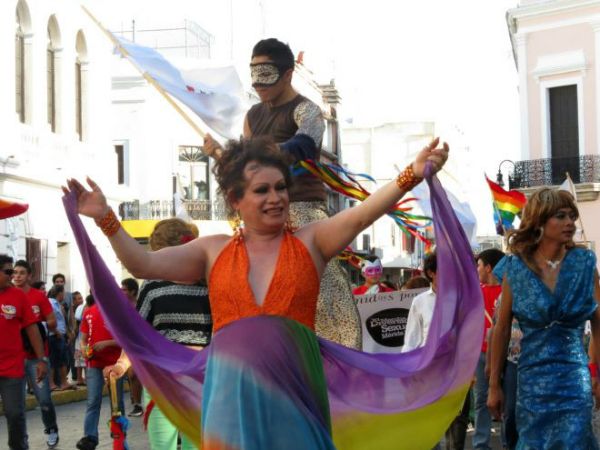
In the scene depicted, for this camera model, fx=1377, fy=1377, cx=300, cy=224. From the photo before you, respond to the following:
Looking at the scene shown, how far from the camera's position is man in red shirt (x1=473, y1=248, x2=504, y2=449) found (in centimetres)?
1127

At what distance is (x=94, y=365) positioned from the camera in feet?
42.9

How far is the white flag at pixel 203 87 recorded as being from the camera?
25.3 ft

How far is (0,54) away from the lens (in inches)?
1046

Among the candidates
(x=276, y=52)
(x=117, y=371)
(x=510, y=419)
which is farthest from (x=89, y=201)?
(x=510, y=419)

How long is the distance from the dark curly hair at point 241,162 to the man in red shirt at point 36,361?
23.2ft

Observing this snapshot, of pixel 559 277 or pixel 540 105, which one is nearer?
pixel 559 277

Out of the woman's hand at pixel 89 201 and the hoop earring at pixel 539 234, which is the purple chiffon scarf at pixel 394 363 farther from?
the hoop earring at pixel 539 234

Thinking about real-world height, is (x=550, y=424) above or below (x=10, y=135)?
below

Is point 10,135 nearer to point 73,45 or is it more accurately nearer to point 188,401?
point 73,45

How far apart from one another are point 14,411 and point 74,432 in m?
3.77

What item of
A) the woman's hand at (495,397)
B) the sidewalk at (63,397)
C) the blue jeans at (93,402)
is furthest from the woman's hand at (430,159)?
the sidewalk at (63,397)

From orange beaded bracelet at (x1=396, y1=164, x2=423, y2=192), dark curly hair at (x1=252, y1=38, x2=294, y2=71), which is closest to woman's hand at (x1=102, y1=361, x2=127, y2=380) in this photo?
dark curly hair at (x1=252, y1=38, x2=294, y2=71)

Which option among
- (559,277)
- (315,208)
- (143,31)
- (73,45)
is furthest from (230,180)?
(143,31)

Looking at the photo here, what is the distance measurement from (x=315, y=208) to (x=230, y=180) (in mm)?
1508
